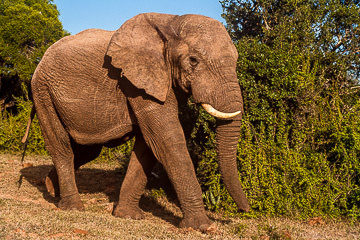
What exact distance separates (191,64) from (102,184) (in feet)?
18.1

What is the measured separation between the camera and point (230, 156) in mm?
5656

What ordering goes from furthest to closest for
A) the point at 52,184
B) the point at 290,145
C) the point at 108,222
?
the point at 52,184, the point at 290,145, the point at 108,222

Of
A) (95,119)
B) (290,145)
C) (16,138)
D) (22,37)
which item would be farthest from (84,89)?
(22,37)

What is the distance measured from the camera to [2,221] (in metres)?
5.01

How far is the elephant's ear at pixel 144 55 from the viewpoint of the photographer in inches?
220

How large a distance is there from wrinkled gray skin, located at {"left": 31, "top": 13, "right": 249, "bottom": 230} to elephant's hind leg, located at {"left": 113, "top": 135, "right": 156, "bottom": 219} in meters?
0.02

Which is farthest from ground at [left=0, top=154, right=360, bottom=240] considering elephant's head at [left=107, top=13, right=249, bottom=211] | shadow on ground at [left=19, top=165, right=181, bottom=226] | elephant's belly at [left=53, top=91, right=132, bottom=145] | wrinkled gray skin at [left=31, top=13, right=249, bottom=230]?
elephant's belly at [left=53, top=91, right=132, bottom=145]

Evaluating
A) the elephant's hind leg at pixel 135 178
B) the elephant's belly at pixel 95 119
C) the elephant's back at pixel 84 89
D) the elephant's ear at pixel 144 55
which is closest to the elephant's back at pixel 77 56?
the elephant's back at pixel 84 89

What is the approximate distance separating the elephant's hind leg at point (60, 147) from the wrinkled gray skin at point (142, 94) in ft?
0.06

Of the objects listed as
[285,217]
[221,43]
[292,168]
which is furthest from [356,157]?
[221,43]

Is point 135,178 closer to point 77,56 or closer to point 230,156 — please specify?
point 230,156

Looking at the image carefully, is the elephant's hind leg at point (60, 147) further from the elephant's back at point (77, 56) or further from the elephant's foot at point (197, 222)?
the elephant's foot at point (197, 222)

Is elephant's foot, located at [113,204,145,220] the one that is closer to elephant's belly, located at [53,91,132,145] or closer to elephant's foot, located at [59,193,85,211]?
elephant's foot, located at [59,193,85,211]

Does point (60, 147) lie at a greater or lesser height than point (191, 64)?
lesser
